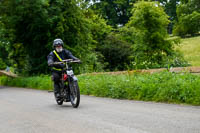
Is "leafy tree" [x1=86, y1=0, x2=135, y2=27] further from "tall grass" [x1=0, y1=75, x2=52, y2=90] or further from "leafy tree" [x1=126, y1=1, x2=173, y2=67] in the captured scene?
"tall grass" [x1=0, y1=75, x2=52, y2=90]

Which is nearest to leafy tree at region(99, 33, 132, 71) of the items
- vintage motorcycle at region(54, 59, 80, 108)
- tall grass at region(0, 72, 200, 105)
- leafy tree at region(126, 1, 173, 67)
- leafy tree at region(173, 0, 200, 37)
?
leafy tree at region(126, 1, 173, 67)

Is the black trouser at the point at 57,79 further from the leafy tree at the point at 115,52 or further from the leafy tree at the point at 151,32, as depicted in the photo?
the leafy tree at the point at 115,52

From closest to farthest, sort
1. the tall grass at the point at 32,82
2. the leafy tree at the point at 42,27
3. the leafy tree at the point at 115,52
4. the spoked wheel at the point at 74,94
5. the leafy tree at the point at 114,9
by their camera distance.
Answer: the spoked wheel at the point at 74,94
the tall grass at the point at 32,82
the leafy tree at the point at 42,27
the leafy tree at the point at 115,52
the leafy tree at the point at 114,9

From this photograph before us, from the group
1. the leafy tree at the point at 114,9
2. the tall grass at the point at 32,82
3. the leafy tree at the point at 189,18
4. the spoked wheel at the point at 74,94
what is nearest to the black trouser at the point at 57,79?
the spoked wheel at the point at 74,94

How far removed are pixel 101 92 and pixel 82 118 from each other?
14.9 ft

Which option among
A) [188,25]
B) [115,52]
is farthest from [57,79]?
[188,25]

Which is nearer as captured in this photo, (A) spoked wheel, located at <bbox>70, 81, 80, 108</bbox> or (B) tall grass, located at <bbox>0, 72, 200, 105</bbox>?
(A) spoked wheel, located at <bbox>70, 81, 80, 108</bbox>

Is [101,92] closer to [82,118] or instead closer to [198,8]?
[82,118]

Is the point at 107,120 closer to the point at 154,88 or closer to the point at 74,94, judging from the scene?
the point at 74,94

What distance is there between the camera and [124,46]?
30969mm

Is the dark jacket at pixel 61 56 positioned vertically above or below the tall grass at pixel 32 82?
above

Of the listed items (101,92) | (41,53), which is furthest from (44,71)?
(101,92)

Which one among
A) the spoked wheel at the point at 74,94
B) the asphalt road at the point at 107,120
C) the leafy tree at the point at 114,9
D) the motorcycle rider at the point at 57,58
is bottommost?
the asphalt road at the point at 107,120

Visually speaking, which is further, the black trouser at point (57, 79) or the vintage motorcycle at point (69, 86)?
the black trouser at point (57, 79)
